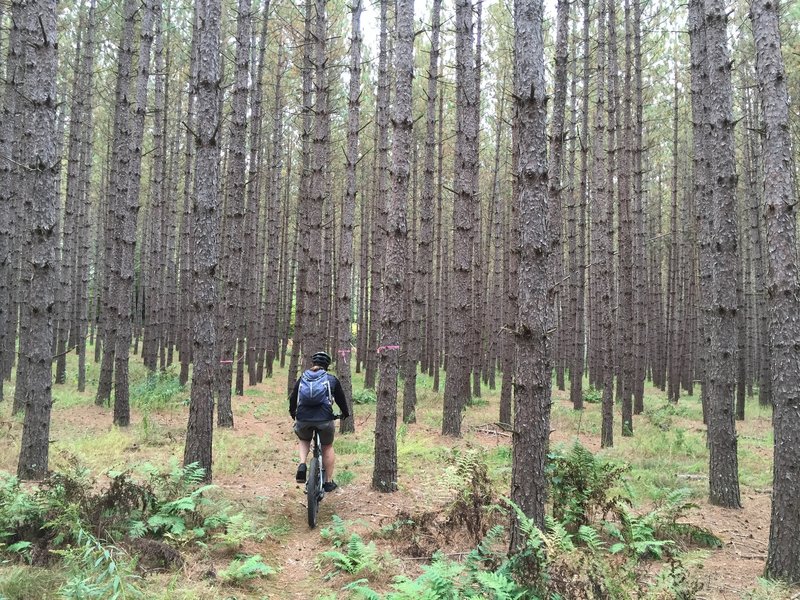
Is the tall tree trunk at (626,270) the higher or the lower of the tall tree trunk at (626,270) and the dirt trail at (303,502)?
the higher

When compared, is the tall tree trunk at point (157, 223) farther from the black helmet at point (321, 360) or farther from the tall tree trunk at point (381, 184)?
the black helmet at point (321, 360)

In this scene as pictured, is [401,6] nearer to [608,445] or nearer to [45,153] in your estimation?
[45,153]

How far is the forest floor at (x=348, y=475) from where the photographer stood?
4.72m

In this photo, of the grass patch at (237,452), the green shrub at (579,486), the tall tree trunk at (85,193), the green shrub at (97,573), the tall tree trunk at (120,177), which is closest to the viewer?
the green shrub at (97,573)

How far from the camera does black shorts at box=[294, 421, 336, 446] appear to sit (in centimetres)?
655

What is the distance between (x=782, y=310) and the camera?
4805mm

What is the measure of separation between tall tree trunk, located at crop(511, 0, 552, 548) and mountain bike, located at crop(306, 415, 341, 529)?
8.59 feet

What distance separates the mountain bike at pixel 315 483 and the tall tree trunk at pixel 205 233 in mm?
1609

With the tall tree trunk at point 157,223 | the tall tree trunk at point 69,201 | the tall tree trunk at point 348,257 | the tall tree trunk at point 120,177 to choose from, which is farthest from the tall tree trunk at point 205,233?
the tall tree trunk at point 69,201

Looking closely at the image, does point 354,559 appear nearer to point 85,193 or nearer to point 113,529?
point 113,529

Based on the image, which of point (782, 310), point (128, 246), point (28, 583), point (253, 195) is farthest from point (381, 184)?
point (28, 583)

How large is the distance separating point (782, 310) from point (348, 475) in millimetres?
6064

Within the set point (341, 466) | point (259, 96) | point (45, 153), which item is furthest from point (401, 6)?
point (259, 96)

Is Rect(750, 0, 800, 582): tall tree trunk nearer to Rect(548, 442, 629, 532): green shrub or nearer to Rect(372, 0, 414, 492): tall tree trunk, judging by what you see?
Rect(548, 442, 629, 532): green shrub
